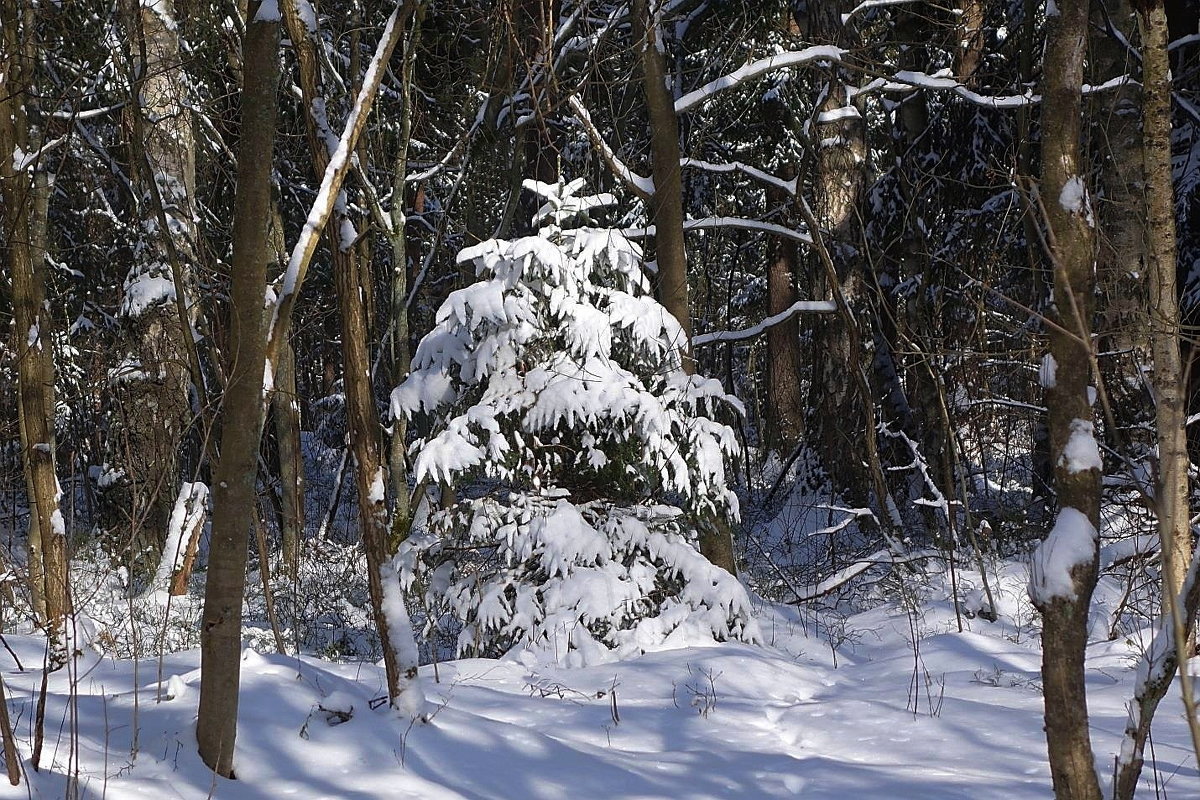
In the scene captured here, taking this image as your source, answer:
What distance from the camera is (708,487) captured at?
20.5ft

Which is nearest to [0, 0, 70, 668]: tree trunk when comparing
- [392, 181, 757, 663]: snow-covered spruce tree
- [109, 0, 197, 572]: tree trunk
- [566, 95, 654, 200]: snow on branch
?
[109, 0, 197, 572]: tree trunk

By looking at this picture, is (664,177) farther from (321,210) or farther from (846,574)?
(321,210)

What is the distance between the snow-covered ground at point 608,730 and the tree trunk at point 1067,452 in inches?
31.3

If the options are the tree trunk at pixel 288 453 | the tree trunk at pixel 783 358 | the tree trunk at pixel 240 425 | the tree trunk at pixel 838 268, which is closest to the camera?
the tree trunk at pixel 240 425

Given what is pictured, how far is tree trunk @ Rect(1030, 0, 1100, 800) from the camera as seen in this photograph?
108 inches

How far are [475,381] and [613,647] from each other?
185 cm

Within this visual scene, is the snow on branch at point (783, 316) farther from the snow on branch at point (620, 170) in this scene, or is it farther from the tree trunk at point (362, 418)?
the tree trunk at point (362, 418)

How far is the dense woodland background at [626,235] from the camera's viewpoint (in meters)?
3.61

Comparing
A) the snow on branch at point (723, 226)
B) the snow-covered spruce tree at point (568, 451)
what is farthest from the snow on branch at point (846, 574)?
the snow on branch at point (723, 226)

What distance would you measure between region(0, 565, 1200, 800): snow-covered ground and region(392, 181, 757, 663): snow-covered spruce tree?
0.39 meters

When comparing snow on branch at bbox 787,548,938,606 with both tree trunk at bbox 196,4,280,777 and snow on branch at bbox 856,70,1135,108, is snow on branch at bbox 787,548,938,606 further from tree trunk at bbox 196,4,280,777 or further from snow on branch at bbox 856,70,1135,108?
tree trunk at bbox 196,4,280,777

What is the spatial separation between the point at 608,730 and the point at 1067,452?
247cm

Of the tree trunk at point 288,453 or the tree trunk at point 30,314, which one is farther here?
the tree trunk at point 288,453

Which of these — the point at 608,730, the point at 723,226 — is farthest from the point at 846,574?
the point at 608,730
